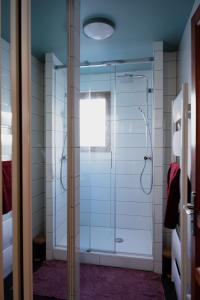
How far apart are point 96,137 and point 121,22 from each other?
151cm

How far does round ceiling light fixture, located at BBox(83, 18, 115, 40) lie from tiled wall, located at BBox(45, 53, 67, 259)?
433 millimetres

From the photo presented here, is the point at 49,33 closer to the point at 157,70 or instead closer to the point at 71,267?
the point at 157,70

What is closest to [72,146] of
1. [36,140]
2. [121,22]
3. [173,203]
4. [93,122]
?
[36,140]

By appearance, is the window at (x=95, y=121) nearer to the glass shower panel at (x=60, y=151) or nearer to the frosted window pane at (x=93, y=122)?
the frosted window pane at (x=93, y=122)

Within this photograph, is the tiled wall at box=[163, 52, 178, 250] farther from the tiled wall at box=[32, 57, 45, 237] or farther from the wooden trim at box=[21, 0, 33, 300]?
the wooden trim at box=[21, 0, 33, 300]

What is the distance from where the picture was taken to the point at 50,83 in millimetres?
2051

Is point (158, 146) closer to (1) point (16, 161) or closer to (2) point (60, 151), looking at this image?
(2) point (60, 151)

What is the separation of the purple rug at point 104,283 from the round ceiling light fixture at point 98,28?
2162 millimetres

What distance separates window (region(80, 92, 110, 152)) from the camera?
3059mm

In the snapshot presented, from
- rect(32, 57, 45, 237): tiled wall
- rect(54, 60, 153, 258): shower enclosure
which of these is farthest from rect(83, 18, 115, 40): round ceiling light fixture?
rect(54, 60, 153, 258): shower enclosure

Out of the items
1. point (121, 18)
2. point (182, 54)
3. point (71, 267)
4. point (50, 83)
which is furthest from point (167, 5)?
point (71, 267)

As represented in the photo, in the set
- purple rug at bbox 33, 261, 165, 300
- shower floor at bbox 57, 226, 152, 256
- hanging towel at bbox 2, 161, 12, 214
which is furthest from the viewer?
shower floor at bbox 57, 226, 152, 256

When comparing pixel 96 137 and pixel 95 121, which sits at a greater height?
pixel 95 121

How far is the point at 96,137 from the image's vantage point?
10.3ft
